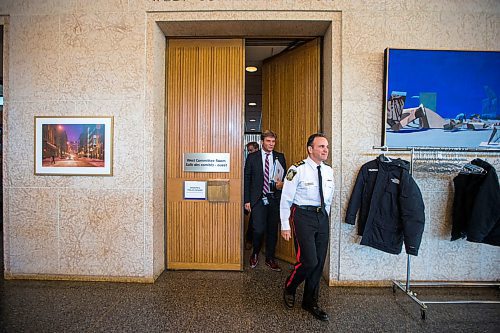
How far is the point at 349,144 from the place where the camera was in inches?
136

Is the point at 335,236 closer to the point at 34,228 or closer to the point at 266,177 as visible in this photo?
the point at 266,177

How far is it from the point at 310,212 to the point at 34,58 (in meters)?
3.72

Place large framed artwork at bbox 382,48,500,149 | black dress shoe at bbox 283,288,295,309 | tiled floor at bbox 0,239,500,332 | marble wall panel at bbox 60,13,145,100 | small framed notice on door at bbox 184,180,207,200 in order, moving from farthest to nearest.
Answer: small framed notice on door at bbox 184,180,207,200 < marble wall panel at bbox 60,13,145,100 < large framed artwork at bbox 382,48,500,149 < black dress shoe at bbox 283,288,295,309 < tiled floor at bbox 0,239,500,332

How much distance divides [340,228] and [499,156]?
204cm

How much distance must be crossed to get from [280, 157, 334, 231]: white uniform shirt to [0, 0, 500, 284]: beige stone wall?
29.0 inches

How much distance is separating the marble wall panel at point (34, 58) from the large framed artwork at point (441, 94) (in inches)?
156

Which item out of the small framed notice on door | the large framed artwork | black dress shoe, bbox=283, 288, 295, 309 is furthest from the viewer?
the small framed notice on door

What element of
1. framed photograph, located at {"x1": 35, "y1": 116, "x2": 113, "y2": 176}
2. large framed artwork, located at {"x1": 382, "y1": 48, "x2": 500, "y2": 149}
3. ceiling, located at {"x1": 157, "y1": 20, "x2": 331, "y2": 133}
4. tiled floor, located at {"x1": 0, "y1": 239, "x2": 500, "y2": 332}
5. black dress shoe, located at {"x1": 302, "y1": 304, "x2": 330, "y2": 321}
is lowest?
tiled floor, located at {"x1": 0, "y1": 239, "x2": 500, "y2": 332}

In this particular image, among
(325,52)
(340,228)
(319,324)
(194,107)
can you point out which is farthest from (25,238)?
(325,52)

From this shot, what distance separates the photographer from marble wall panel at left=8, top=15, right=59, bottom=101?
3.57 metres

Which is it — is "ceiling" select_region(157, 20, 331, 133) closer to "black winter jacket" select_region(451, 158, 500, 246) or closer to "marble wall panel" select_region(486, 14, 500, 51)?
"marble wall panel" select_region(486, 14, 500, 51)

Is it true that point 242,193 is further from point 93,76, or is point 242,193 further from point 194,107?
point 93,76

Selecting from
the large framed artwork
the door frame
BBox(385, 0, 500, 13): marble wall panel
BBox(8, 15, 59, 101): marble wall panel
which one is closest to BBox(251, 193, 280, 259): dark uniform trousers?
the door frame

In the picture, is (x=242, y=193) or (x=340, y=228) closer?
(x=340, y=228)
